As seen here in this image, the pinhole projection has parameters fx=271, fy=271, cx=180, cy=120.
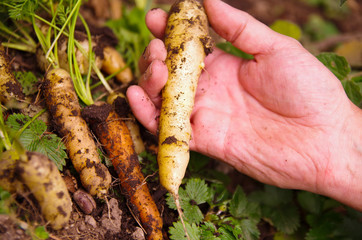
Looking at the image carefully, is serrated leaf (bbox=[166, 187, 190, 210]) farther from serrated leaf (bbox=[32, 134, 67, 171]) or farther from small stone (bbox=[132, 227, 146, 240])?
serrated leaf (bbox=[32, 134, 67, 171])

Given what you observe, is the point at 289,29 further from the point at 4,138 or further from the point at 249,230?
the point at 4,138

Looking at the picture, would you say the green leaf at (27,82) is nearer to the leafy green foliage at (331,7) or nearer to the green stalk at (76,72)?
the green stalk at (76,72)

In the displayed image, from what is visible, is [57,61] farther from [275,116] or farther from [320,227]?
[320,227]

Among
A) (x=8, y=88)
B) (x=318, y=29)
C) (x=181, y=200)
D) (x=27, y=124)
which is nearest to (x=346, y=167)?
(x=181, y=200)

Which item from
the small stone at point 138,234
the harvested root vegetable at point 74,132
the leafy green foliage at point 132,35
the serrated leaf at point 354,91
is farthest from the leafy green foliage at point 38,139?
the serrated leaf at point 354,91

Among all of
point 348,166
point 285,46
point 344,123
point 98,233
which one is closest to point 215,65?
point 285,46
